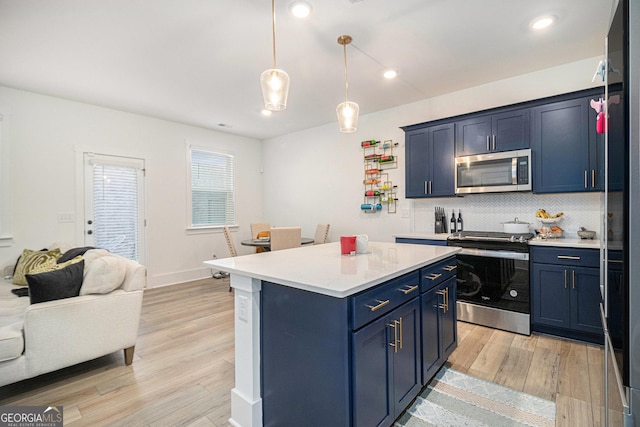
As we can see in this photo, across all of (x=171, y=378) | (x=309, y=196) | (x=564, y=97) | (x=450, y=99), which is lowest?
(x=171, y=378)

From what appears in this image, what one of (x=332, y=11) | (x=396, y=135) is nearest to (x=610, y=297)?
(x=332, y=11)

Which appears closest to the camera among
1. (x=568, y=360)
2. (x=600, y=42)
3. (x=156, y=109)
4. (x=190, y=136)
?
(x=568, y=360)

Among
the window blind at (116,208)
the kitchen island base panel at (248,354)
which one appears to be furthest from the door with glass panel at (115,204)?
the kitchen island base panel at (248,354)

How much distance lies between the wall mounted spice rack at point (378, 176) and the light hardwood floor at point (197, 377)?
2.09 meters

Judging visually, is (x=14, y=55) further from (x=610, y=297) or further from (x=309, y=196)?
(x=610, y=297)

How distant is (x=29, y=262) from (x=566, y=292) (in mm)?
5511

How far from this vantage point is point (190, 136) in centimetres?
550

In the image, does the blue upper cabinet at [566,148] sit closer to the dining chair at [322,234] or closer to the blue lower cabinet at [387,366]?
the blue lower cabinet at [387,366]

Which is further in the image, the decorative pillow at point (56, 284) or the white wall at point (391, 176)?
the white wall at point (391, 176)

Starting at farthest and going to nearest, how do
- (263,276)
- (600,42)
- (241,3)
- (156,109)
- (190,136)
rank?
1. (190,136)
2. (156,109)
3. (600,42)
4. (241,3)
5. (263,276)

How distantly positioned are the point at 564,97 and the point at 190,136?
542 centimetres

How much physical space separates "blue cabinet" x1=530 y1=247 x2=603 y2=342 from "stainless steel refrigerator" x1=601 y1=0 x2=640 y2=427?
2.25 meters

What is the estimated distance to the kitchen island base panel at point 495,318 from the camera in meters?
3.04

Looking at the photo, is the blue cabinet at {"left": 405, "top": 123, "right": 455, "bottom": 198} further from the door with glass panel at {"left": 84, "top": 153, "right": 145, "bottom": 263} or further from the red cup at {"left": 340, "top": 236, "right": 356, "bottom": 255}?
the door with glass panel at {"left": 84, "top": 153, "right": 145, "bottom": 263}
